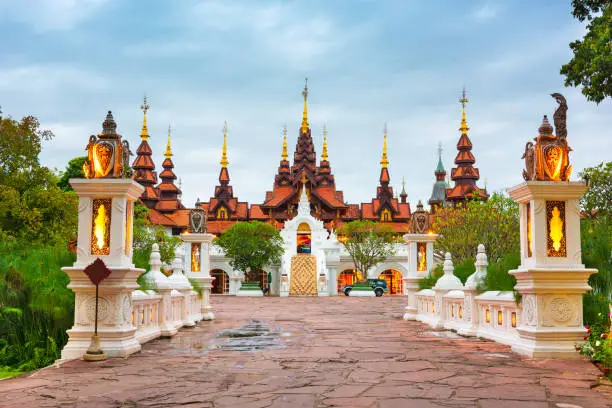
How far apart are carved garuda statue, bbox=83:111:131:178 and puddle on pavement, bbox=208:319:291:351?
2.89 m

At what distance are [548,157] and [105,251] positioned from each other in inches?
236

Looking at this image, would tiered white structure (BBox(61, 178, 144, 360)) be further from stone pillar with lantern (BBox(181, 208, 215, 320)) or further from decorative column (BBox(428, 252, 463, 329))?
stone pillar with lantern (BBox(181, 208, 215, 320))

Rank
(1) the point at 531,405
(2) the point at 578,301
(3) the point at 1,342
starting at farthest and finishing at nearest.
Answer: (3) the point at 1,342 → (2) the point at 578,301 → (1) the point at 531,405

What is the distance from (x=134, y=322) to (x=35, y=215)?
40.5 feet

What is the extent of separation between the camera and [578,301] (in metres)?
8.55

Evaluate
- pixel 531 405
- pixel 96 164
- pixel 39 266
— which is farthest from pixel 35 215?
pixel 531 405

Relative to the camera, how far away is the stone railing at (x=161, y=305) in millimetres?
10417

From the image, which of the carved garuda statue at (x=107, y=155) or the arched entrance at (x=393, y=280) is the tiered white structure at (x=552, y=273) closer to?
the carved garuda statue at (x=107, y=155)

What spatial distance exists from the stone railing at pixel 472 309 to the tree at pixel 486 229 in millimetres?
10152

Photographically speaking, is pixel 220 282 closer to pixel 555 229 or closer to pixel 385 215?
pixel 385 215

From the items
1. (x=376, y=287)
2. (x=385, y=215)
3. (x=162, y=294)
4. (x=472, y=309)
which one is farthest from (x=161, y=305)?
(x=385, y=215)

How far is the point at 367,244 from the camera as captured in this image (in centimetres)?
4238

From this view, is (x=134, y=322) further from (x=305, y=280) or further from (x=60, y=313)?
(x=305, y=280)

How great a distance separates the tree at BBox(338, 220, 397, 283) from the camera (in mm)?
42344
